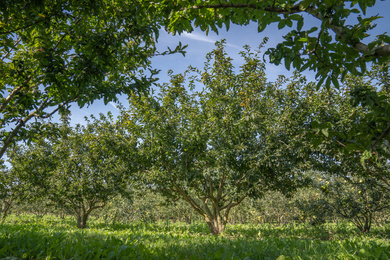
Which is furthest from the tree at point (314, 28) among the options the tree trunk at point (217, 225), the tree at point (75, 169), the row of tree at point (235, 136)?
the tree at point (75, 169)

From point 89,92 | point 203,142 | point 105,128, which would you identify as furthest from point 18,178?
point 89,92

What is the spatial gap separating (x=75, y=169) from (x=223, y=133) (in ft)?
35.2

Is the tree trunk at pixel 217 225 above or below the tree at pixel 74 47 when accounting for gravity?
below

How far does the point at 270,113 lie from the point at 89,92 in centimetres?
645

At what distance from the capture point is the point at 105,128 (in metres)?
11.1

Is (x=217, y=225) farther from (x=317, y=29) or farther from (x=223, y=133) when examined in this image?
(x=317, y=29)

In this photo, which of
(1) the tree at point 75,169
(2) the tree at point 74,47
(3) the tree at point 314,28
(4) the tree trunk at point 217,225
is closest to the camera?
(3) the tree at point 314,28

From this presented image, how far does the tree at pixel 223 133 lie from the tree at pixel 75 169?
3.65m

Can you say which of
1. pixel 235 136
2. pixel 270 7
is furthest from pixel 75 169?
pixel 270 7

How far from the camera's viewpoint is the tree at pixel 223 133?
734 cm

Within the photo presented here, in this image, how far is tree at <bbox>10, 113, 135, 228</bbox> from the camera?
12376 mm

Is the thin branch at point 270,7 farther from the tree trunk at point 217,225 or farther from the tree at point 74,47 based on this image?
the tree trunk at point 217,225

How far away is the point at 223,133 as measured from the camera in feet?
24.8

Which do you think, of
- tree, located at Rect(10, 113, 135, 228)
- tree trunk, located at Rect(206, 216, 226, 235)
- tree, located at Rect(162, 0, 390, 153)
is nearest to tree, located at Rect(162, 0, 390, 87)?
tree, located at Rect(162, 0, 390, 153)
